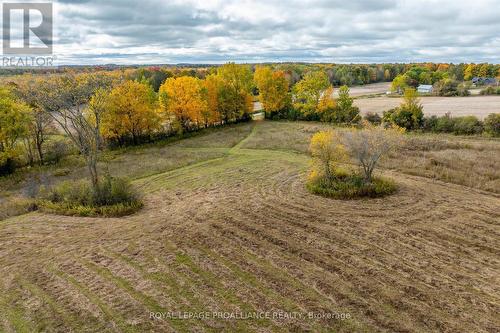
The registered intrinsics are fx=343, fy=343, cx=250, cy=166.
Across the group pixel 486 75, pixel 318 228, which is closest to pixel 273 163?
pixel 318 228

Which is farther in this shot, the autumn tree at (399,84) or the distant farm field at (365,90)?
the distant farm field at (365,90)

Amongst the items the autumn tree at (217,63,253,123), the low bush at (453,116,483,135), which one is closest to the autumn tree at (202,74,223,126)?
the autumn tree at (217,63,253,123)

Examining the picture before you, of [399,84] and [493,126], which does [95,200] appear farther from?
[399,84]

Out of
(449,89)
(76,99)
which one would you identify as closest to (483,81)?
(449,89)

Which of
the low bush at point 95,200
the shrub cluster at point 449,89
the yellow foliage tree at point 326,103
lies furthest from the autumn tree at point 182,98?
the shrub cluster at point 449,89

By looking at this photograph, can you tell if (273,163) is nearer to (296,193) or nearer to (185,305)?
(296,193)

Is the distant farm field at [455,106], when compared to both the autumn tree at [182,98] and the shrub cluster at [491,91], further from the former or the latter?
the autumn tree at [182,98]

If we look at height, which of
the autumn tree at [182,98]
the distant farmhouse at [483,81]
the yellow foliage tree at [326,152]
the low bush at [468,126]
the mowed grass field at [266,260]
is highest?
the distant farmhouse at [483,81]
